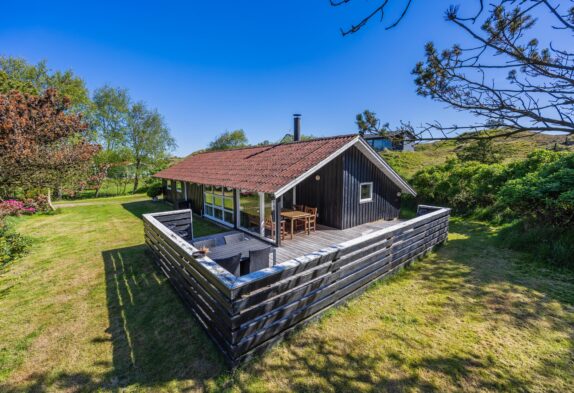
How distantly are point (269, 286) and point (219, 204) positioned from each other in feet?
28.2

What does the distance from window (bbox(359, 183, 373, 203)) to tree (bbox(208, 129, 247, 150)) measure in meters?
45.8

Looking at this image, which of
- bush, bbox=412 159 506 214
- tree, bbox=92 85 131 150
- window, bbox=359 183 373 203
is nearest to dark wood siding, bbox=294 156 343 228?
window, bbox=359 183 373 203

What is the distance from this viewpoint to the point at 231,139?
53.4 meters

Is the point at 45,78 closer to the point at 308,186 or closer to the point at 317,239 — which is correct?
the point at 308,186

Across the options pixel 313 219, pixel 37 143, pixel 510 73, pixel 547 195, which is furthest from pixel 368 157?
pixel 37 143

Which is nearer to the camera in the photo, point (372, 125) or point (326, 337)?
point (372, 125)

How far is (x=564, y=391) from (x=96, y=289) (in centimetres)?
806

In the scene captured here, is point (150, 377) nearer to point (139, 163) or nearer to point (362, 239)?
point (362, 239)

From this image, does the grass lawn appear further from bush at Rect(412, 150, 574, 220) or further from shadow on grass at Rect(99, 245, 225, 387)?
bush at Rect(412, 150, 574, 220)

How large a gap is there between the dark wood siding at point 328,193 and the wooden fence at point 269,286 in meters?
3.94

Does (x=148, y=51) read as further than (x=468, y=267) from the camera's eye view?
Yes

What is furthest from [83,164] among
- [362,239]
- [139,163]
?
[139,163]

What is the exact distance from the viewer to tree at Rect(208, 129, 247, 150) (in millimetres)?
53031

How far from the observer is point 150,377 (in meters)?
3.15
